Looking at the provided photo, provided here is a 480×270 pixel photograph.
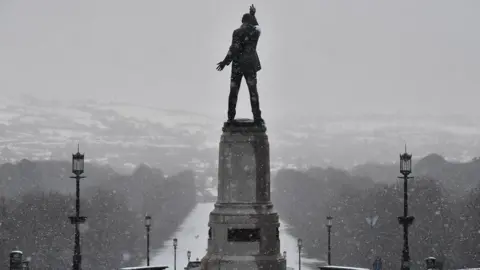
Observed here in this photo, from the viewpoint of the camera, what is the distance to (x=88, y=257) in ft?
270

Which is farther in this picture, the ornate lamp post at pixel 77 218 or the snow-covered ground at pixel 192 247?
the snow-covered ground at pixel 192 247

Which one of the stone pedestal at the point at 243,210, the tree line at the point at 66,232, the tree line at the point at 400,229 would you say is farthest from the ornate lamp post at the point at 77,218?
the tree line at the point at 66,232

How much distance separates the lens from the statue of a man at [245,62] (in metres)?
25.7

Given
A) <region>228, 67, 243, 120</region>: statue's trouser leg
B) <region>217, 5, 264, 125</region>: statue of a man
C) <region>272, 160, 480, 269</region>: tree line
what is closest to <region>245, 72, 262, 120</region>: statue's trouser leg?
<region>217, 5, 264, 125</region>: statue of a man

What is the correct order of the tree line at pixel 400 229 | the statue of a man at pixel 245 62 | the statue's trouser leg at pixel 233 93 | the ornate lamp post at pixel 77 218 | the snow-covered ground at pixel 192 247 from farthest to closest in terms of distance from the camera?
the snow-covered ground at pixel 192 247 → the tree line at pixel 400 229 → the ornate lamp post at pixel 77 218 → the statue's trouser leg at pixel 233 93 → the statue of a man at pixel 245 62

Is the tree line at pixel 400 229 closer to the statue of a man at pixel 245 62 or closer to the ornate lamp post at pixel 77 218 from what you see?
the ornate lamp post at pixel 77 218

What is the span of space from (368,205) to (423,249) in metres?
16.0

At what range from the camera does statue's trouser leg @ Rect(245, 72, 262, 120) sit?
25.8 m

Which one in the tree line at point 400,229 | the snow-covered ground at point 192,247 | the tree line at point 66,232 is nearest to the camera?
the tree line at point 400,229

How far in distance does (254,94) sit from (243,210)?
11.4 ft

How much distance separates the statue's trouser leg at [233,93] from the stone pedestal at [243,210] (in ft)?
1.03

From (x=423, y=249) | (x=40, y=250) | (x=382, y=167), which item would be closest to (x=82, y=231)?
(x=40, y=250)

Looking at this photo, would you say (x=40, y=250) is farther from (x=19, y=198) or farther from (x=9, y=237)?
(x=19, y=198)

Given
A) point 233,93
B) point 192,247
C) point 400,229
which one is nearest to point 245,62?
point 233,93
